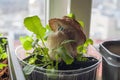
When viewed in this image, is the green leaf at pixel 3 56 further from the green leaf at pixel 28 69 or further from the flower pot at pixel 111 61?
the flower pot at pixel 111 61

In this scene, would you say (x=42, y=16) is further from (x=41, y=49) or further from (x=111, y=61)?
(x=111, y=61)

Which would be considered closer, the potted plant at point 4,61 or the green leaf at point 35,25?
the green leaf at point 35,25

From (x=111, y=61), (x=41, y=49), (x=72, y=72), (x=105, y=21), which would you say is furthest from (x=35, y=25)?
(x=105, y=21)

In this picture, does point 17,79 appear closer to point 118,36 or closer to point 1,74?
point 1,74

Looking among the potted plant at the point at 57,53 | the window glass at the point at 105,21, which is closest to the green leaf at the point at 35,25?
the potted plant at the point at 57,53

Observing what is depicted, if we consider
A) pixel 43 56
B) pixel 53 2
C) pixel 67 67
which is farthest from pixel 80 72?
pixel 53 2
